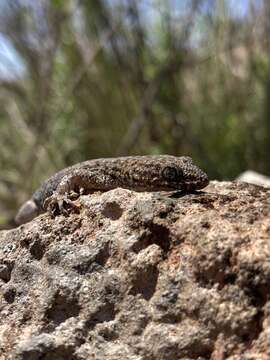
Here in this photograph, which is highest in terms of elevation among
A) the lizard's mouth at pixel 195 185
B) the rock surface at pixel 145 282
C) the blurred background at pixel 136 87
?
the blurred background at pixel 136 87

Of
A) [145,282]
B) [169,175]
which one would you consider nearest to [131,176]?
[169,175]

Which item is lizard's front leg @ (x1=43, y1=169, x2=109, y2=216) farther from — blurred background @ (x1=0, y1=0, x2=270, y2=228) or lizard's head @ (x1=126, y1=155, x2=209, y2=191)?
blurred background @ (x1=0, y1=0, x2=270, y2=228)

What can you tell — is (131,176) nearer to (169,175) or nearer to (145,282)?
(169,175)

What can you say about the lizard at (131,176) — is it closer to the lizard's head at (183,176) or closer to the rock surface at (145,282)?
the lizard's head at (183,176)

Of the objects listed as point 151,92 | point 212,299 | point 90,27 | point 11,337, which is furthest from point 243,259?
point 90,27

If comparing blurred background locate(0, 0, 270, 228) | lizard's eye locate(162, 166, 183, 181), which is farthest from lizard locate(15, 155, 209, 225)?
blurred background locate(0, 0, 270, 228)

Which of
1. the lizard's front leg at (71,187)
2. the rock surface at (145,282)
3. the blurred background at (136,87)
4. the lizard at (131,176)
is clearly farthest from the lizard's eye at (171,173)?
the blurred background at (136,87)

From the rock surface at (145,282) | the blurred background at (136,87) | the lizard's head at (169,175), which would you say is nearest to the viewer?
the rock surface at (145,282)

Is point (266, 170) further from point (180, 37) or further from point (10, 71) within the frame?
point (10, 71)
